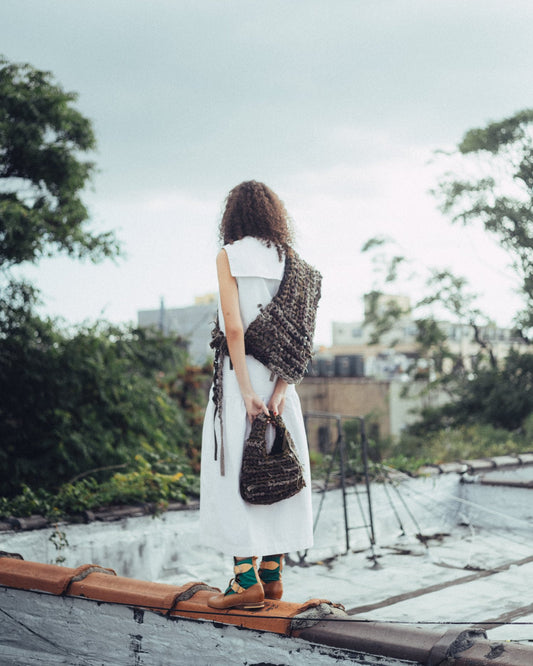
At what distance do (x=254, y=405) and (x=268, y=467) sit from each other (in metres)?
0.21

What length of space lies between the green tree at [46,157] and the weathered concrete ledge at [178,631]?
14.5ft

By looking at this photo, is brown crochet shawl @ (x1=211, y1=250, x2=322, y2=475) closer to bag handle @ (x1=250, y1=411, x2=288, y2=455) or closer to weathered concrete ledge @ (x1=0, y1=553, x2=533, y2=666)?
bag handle @ (x1=250, y1=411, x2=288, y2=455)

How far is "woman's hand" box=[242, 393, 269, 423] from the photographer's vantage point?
8.15 feet

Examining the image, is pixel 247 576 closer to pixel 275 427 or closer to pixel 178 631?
pixel 178 631

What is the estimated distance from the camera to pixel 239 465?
2.47 metres

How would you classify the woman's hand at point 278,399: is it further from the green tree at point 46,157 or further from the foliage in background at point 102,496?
the green tree at point 46,157

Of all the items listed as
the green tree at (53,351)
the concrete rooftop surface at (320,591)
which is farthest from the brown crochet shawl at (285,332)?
the green tree at (53,351)

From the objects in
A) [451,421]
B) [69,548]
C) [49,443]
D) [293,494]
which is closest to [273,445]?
[293,494]

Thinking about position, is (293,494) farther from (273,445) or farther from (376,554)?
(376,554)

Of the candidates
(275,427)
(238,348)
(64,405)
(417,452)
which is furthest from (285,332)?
(417,452)

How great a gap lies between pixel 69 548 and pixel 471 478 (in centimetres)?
331

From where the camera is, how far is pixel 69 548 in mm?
4027

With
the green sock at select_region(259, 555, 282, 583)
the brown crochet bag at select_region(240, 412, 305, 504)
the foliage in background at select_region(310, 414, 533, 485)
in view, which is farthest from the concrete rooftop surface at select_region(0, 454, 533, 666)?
the brown crochet bag at select_region(240, 412, 305, 504)

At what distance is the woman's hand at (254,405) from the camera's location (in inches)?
97.8
